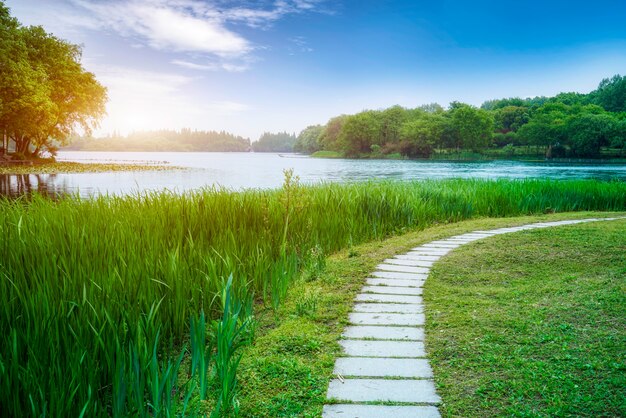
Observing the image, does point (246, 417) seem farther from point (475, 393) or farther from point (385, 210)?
point (385, 210)

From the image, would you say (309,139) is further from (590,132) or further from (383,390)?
(383,390)

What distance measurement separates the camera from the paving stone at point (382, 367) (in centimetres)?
240

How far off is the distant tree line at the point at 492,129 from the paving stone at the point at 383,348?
63.8m

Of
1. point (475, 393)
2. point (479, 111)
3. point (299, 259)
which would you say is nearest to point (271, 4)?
point (299, 259)

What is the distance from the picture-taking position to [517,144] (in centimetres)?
7581

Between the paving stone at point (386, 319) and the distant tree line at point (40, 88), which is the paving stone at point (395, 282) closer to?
the paving stone at point (386, 319)

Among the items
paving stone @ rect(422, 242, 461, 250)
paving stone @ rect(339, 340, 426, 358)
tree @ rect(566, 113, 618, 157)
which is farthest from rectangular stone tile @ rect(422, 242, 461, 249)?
tree @ rect(566, 113, 618, 157)

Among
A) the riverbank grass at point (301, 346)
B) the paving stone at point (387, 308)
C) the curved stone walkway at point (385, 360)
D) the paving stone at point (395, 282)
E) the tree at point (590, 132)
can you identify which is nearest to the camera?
the curved stone walkway at point (385, 360)

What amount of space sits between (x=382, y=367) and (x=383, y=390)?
254mm

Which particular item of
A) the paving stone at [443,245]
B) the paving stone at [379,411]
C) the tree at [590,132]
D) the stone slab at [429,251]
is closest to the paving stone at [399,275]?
the stone slab at [429,251]

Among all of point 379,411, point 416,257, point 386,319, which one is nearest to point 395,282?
point 386,319

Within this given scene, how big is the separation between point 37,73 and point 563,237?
1085 inches

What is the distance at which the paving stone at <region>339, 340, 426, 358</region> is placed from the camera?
2652 millimetres

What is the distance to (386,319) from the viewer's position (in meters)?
3.23
